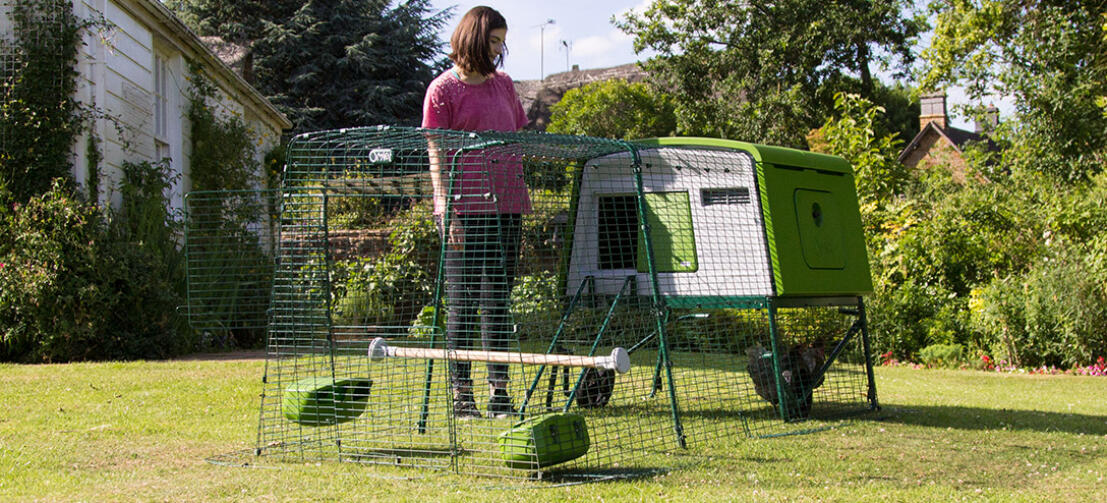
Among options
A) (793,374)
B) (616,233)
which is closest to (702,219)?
(616,233)

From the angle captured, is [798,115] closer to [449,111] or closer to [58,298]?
[58,298]

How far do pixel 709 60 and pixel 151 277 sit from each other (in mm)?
18709

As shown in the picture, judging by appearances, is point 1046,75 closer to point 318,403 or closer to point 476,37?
point 476,37

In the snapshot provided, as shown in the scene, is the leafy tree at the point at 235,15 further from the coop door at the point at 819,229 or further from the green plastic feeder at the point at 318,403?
the green plastic feeder at the point at 318,403

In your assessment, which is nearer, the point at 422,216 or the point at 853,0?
the point at 422,216

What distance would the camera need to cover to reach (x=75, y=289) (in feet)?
30.5

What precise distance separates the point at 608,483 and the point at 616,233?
1940mm

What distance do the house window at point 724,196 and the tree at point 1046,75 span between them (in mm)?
12046

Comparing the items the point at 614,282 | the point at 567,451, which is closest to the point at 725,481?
the point at 567,451

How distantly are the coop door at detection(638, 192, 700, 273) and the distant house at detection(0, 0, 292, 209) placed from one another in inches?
228

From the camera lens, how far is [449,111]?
4.95 m

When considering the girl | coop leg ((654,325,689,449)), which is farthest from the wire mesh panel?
coop leg ((654,325,689,449))

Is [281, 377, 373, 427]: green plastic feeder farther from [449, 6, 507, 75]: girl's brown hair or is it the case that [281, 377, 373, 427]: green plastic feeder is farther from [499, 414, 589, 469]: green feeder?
[449, 6, 507, 75]: girl's brown hair

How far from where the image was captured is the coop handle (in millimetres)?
3631
